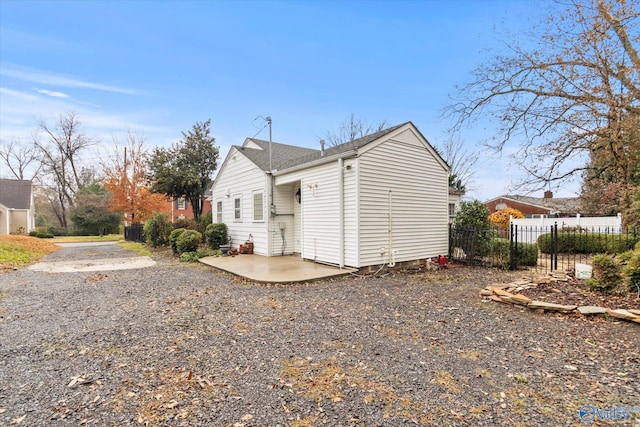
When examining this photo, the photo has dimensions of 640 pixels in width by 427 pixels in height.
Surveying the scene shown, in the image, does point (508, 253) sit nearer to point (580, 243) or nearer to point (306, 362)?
point (580, 243)

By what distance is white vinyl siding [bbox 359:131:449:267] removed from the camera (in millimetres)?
7984

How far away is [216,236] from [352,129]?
1985cm

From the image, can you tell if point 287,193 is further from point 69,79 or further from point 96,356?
point 69,79

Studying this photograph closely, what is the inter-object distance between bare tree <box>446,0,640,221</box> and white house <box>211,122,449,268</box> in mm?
3200

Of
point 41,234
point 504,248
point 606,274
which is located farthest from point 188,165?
point 606,274

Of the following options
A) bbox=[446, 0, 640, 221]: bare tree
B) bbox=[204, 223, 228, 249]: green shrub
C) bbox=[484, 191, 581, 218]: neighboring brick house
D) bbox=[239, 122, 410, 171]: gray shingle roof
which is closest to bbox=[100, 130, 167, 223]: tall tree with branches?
bbox=[239, 122, 410, 171]: gray shingle roof

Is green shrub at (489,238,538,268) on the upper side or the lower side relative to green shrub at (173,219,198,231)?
lower

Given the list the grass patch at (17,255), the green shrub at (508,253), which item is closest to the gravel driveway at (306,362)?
the green shrub at (508,253)

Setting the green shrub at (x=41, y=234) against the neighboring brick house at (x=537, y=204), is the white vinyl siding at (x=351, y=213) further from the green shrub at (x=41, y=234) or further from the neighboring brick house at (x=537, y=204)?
the green shrub at (x=41, y=234)

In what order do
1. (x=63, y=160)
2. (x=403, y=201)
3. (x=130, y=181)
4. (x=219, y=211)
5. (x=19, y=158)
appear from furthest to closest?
1. (x=19, y=158)
2. (x=63, y=160)
3. (x=130, y=181)
4. (x=219, y=211)
5. (x=403, y=201)

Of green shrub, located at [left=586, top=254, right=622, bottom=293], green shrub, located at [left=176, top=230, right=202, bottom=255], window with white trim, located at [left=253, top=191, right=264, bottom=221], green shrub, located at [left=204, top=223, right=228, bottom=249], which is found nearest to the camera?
green shrub, located at [left=586, top=254, right=622, bottom=293]

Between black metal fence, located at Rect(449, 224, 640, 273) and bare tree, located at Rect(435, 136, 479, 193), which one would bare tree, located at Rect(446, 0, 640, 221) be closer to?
black metal fence, located at Rect(449, 224, 640, 273)

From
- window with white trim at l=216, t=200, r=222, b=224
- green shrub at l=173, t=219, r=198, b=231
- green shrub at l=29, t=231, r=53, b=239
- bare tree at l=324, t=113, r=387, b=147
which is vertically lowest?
green shrub at l=29, t=231, r=53, b=239

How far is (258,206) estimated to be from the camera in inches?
443
